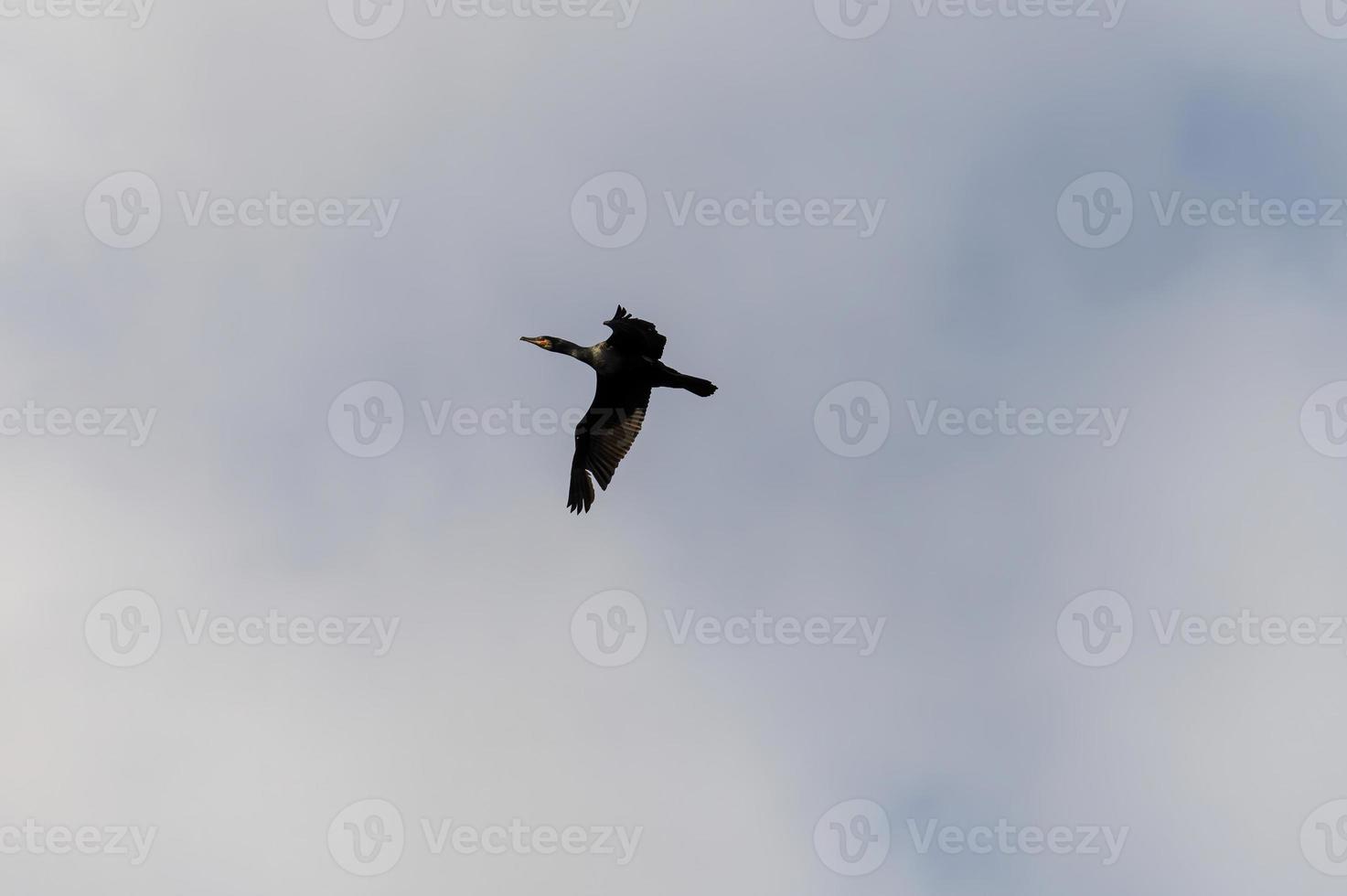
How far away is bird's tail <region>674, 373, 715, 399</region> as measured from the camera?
43.0m

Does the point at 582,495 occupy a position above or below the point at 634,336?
below

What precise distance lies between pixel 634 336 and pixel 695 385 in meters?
2.45

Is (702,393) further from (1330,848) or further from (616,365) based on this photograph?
(1330,848)

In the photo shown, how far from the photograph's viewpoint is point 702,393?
1704 inches

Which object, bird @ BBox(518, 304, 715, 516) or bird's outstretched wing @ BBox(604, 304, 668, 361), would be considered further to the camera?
bird @ BBox(518, 304, 715, 516)

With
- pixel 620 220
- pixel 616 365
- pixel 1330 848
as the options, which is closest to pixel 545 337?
pixel 616 365

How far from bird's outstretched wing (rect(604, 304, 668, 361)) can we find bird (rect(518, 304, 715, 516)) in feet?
0.39

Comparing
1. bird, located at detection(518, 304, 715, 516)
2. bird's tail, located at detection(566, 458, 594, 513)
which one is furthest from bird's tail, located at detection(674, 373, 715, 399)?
bird's tail, located at detection(566, 458, 594, 513)

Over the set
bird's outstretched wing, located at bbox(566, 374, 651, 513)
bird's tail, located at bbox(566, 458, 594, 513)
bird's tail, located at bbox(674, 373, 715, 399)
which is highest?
bird's tail, located at bbox(674, 373, 715, 399)

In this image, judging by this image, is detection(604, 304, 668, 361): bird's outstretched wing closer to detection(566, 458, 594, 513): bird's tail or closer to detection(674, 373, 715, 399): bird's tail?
detection(674, 373, 715, 399): bird's tail

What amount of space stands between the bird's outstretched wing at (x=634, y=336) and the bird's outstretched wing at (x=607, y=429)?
4.77 feet

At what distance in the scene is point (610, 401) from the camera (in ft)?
144

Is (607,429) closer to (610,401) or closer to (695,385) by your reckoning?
(610,401)

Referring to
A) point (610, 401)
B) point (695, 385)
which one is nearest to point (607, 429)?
point (610, 401)
